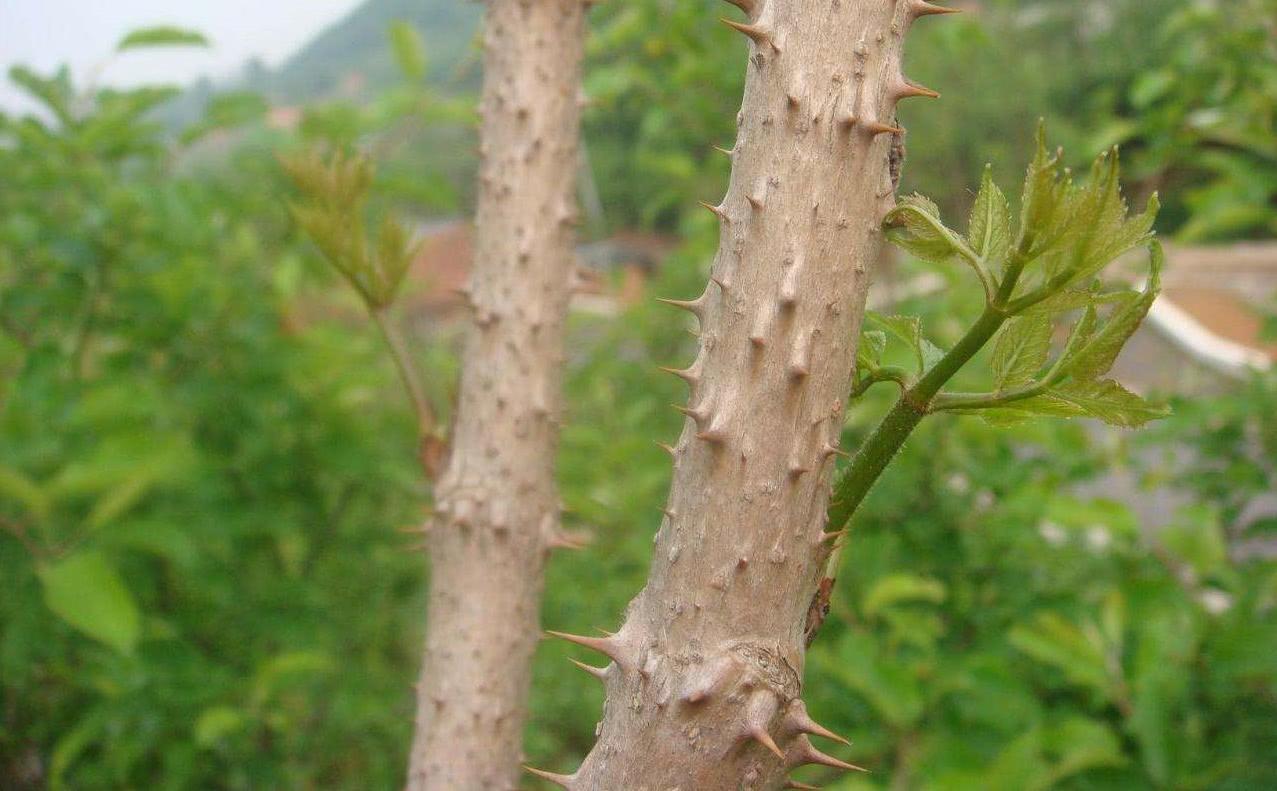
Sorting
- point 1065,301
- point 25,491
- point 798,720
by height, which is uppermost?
point 1065,301

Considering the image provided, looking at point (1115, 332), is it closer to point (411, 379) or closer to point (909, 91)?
point (909, 91)

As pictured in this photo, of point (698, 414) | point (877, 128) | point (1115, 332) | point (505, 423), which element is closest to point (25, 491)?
point (505, 423)

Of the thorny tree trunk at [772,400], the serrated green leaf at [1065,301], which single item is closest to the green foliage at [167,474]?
the thorny tree trunk at [772,400]

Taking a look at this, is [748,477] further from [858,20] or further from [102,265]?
[102,265]

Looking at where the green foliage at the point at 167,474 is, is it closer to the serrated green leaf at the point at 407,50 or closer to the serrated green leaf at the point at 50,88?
the serrated green leaf at the point at 50,88

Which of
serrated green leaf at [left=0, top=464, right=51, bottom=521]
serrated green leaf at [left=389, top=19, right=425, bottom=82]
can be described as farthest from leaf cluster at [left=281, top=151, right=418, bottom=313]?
serrated green leaf at [left=389, top=19, right=425, bottom=82]

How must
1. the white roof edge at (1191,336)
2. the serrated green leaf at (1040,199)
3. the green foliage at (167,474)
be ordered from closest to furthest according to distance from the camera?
1. the serrated green leaf at (1040,199)
2. the green foliage at (167,474)
3. the white roof edge at (1191,336)

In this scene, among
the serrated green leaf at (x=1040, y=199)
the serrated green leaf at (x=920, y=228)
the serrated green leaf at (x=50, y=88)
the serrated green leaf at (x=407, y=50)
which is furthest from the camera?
the serrated green leaf at (x=407, y=50)
